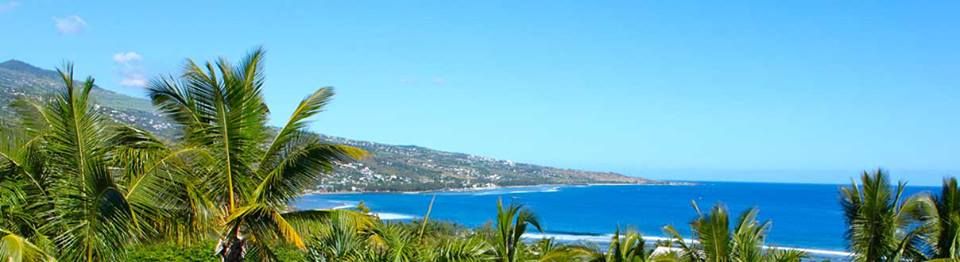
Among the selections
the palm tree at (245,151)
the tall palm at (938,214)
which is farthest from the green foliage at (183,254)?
the tall palm at (938,214)

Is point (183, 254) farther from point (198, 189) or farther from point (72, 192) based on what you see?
point (72, 192)

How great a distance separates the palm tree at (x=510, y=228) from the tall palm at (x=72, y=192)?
179 inches

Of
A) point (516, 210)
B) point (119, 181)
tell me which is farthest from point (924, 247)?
point (119, 181)

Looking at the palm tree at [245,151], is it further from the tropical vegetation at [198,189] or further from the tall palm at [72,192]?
the tall palm at [72,192]

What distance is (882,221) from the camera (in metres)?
17.7

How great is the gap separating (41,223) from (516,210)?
5.67m

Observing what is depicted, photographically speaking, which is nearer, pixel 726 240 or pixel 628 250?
pixel 628 250

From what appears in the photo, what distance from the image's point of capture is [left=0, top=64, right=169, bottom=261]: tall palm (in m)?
8.48

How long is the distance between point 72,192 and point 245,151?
2782mm

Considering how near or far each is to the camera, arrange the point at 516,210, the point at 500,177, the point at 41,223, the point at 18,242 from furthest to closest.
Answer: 1. the point at 500,177
2. the point at 516,210
3. the point at 41,223
4. the point at 18,242

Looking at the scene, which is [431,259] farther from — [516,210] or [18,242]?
[18,242]

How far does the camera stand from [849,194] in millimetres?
18250

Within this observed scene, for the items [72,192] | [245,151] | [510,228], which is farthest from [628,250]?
[72,192]

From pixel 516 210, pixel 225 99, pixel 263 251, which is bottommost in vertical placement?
pixel 263 251
